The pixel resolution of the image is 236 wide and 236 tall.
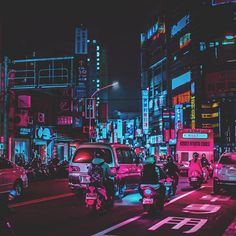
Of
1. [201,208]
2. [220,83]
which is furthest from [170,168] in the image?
[220,83]

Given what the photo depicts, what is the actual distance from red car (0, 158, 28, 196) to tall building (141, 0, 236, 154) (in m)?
48.5

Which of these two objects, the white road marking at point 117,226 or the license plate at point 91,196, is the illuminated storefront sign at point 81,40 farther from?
the white road marking at point 117,226

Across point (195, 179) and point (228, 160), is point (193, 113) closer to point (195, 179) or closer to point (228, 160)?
point (195, 179)

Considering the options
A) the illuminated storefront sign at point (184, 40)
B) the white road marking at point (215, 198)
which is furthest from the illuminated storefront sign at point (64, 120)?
the illuminated storefront sign at point (184, 40)

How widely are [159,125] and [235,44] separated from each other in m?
25.5

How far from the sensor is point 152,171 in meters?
12.9

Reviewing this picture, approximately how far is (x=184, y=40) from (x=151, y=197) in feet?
255

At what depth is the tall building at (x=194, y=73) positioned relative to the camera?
245ft

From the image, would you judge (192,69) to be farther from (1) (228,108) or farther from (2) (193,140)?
(2) (193,140)

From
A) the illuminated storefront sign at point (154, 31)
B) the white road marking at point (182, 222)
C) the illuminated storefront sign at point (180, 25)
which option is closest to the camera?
the white road marking at point (182, 222)

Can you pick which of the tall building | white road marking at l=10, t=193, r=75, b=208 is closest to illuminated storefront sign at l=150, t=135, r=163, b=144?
the tall building

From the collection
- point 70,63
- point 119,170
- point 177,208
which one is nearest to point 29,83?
point 70,63

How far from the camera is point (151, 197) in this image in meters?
12.7

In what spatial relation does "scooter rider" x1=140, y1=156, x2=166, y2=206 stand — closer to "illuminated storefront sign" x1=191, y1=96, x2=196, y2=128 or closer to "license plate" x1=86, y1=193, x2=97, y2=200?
"license plate" x1=86, y1=193, x2=97, y2=200
